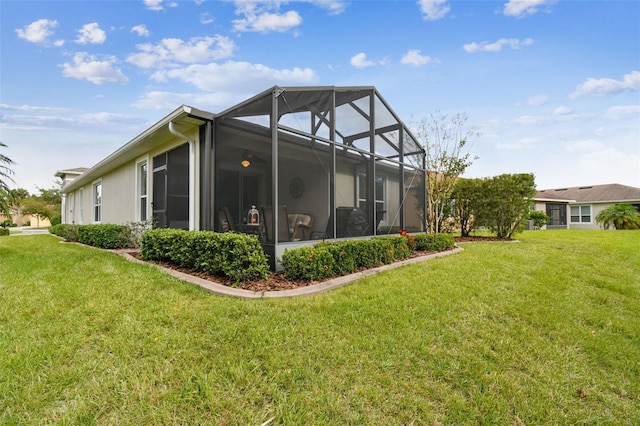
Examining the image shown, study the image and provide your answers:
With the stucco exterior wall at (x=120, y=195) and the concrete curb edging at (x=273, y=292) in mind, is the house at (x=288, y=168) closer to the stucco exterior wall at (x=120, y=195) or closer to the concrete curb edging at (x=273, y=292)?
the concrete curb edging at (x=273, y=292)

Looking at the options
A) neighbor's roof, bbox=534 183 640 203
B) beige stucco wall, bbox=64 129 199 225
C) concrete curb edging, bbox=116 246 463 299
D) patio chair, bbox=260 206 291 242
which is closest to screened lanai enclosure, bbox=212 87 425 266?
patio chair, bbox=260 206 291 242

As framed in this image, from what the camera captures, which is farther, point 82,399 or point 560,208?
point 560,208

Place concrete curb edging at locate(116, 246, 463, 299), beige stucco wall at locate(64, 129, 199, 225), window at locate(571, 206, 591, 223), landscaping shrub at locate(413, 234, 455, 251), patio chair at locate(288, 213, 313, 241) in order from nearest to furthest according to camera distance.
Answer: concrete curb edging at locate(116, 246, 463, 299) → patio chair at locate(288, 213, 313, 241) → landscaping shrub at locate(413, 234, 455, 251) → beige stucco wall at locate(64, 129, 199, 225) → window at locate(571, 206, 591, 223)

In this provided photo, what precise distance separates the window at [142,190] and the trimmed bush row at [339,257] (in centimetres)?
628

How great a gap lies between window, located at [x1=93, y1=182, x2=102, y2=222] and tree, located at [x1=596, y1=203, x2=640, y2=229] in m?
24.7

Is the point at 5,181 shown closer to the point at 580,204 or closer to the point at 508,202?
the point at 508,202

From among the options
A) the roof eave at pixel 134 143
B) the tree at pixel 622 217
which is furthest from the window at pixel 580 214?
the roof eave at pixel 134 143

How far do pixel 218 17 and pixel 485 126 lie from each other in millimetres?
8236

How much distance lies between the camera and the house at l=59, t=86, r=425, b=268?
4.80 meters

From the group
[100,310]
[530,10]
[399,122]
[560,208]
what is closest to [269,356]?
[100,310]

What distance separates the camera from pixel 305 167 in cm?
535

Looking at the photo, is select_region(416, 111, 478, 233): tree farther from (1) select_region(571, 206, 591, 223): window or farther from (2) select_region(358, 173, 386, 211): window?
(1) select_region(571, 206, 591, 223): window

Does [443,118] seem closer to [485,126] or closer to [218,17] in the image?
[485,126]

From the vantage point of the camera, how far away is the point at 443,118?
9.56m
